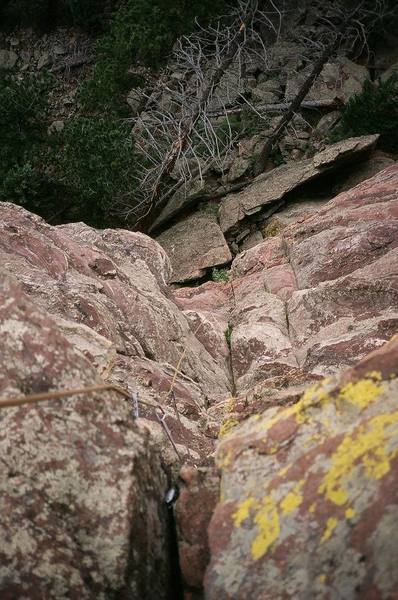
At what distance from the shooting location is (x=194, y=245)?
54.4 feet

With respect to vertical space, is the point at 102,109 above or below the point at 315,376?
above

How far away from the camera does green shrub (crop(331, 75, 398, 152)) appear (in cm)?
1839

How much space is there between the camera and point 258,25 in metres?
25.4

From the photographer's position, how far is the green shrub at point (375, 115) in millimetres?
18391

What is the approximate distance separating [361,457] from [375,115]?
17288 millimetres

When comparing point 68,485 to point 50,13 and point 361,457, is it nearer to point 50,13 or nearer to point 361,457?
point 361,457

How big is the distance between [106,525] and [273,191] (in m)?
14.5

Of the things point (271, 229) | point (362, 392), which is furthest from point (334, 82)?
point (362, 392)

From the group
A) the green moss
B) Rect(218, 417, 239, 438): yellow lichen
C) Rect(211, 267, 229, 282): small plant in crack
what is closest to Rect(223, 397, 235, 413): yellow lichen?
Rect(218, 417, 239, 438): yellow lichen

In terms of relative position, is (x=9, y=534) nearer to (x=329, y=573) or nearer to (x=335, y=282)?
(x=329, y=573)

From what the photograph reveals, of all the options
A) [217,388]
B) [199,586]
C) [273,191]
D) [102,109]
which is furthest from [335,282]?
[102,109]

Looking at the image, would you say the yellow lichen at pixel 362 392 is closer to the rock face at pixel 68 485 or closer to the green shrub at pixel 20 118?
the rock face at pixel 68 485

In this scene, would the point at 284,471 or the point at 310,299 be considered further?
the point at 310,299

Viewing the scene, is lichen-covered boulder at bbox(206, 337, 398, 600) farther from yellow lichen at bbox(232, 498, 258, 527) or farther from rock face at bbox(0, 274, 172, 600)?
rock face at bbox(0, 274, 172, 600)
